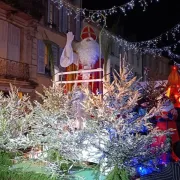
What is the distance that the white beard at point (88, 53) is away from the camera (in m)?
8.07

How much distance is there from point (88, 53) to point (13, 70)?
28.2 ft

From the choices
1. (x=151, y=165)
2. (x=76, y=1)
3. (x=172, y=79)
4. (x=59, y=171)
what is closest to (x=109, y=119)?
(x=151, y=165)

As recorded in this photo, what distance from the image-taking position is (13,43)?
Result: 1652 cm

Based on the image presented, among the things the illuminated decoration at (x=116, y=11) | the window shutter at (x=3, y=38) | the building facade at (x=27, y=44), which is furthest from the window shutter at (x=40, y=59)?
the illuminated decoration at (x=116, y=11)

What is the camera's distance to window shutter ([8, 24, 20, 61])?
16266 mm

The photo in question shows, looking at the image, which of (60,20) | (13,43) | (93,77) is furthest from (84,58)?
(60,20)

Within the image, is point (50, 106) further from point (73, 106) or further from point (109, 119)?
point (109, 119)

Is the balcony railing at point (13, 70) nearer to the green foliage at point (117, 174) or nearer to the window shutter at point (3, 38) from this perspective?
the window shutter at point (3, 38)

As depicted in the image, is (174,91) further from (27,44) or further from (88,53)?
(27,44)

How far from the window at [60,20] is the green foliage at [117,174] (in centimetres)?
1480

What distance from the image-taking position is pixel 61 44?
19.6 metres

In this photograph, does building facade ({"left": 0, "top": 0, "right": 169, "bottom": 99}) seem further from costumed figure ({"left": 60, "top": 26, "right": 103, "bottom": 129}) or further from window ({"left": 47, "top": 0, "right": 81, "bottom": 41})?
costumed figure ({"left": 60, "top": 26, "right": 103, "bottom": 129})

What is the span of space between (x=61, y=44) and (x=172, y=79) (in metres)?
10.9

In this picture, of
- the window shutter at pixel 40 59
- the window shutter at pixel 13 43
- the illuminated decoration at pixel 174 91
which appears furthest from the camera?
the window shutter at pixel 40 59
